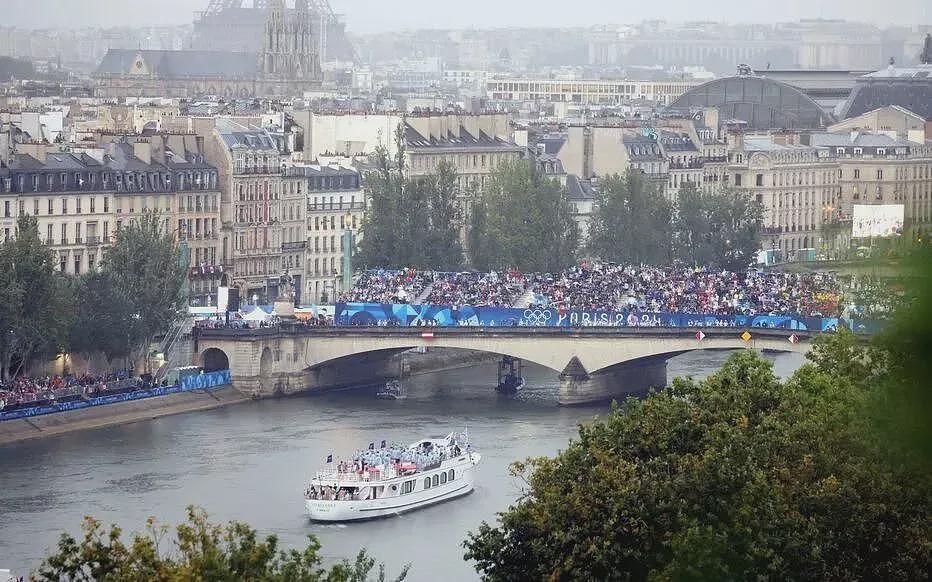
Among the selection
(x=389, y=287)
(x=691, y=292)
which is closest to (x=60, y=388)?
(x=389, y=287)

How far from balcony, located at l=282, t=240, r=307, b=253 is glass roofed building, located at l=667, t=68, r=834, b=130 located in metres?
43.0

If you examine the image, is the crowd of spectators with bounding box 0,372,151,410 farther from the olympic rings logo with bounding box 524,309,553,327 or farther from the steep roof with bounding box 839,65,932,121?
the steep roof with bounding box 839,65,932,121

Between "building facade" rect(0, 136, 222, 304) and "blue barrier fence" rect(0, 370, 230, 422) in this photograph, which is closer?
"blue barrier fence" rect(0, 370, 230, 422)

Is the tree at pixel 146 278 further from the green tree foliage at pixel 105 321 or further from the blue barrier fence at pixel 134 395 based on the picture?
the blue barrier fence at pixel 134 395

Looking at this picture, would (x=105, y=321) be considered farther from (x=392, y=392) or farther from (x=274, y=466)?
(x=274, y=466)

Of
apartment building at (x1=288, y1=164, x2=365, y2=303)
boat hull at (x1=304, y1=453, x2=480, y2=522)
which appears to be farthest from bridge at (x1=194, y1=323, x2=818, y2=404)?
apartment building at (x1=288, y1=164, x2=365, y2=303)

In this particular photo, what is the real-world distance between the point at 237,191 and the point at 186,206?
267 centimetres

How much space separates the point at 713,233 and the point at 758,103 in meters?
37.2

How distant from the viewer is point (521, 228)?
87.4 meters

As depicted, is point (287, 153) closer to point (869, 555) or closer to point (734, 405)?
point (734, 405)

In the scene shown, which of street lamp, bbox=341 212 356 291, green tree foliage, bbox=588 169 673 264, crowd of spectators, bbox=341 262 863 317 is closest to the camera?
crowd of spectators, bbox=341 262 863 317

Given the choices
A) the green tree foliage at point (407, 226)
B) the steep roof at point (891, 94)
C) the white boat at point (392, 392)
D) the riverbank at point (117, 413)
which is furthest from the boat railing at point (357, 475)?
the steep roof at point (891, 94)

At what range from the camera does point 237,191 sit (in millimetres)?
86062

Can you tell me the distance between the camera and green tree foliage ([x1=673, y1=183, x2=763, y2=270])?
314 feet
